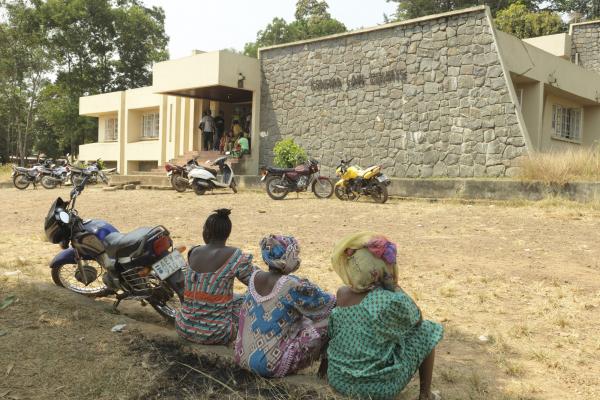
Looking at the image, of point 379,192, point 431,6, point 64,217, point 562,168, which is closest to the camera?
point 64,217

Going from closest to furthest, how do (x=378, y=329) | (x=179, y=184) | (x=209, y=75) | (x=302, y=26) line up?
(x=378, y=329) → (x=179, y=184) → (x=209, y=75) → (x=302, y=26)

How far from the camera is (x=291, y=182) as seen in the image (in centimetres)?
1383

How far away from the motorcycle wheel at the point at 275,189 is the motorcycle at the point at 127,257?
8653mm

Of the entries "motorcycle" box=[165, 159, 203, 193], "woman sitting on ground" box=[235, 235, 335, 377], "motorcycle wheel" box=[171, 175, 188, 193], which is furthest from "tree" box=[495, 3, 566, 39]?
"woman sitting on ground" box=[235, 235, 335, 377]

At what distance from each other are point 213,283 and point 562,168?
9.27 meters

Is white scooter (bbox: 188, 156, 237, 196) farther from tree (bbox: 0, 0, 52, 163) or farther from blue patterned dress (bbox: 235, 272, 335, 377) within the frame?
tree (bbox: 0, 0, 52, 163)

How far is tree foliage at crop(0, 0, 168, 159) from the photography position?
31594 millimetres

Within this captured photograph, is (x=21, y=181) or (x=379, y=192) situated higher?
(x=379, y=192)

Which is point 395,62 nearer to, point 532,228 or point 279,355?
point 532,228

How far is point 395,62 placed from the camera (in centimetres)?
1603

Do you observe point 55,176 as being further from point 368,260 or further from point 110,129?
point 368,260

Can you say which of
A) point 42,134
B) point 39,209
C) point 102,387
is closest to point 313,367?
point 102,387

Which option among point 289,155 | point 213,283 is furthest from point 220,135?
point 213,283

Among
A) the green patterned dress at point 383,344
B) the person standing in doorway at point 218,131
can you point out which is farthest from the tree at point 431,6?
the green patterned dress at point 383,344
